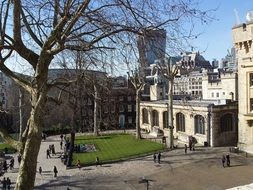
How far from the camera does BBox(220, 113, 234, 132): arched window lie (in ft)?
153

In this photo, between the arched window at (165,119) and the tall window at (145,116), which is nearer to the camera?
the arched window at (165,119)

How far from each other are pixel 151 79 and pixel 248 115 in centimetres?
5258

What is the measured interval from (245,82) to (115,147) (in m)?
17.2

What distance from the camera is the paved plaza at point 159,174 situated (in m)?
30.3

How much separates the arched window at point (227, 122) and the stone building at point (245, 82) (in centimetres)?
284

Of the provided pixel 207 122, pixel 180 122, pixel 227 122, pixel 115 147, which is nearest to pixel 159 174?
pixel 207 122

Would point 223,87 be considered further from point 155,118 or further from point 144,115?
point 155,118

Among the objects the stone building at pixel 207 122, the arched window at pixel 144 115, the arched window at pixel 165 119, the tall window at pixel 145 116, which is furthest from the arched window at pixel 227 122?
the arched window at pixel 144 115

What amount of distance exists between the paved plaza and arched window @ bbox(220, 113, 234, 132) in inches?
214

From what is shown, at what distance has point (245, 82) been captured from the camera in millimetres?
42594

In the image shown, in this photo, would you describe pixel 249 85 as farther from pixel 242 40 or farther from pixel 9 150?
pixel 9 150

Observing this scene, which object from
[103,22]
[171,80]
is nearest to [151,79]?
[171,80]

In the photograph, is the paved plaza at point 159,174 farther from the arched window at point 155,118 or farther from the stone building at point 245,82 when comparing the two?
the arched window at point 155,118

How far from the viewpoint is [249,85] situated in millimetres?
42156
